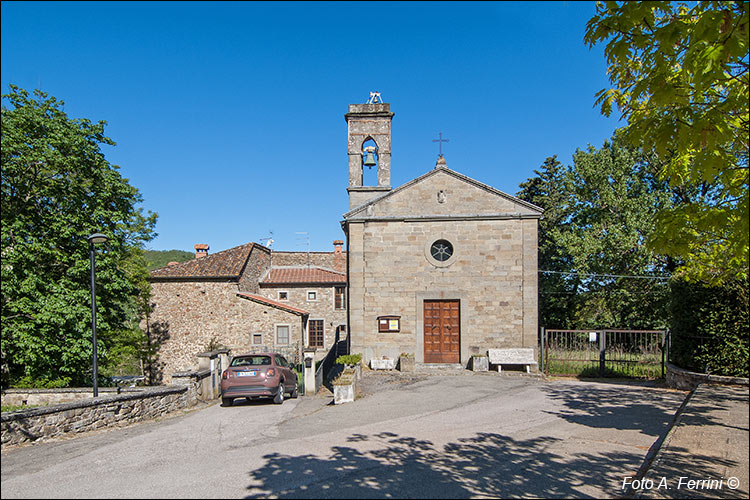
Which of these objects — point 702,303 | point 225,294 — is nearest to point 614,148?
point 702,303

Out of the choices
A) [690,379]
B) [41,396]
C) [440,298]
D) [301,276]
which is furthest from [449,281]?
[301,276]

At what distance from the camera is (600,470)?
5812 millimetres

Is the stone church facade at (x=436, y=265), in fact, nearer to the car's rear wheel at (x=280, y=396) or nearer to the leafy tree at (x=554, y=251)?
the car's rear wheel at (x=280, y=396)

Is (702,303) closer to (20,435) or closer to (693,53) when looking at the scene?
(693,53)

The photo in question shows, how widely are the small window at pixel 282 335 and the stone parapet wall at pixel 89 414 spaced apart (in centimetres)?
1179

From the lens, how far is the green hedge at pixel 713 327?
33.3 ft

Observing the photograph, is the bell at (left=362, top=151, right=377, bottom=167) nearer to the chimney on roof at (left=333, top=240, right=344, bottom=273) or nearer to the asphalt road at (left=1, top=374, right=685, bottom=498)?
the asphalt road at (left=1, top=374, right=685, bottom=498)

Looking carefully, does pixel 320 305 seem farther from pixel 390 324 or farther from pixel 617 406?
pixel 617 406

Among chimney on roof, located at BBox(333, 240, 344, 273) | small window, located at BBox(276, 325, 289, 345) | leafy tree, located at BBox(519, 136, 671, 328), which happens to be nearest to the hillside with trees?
chimney on roof, located at BBox(333, 240, 344, 273)

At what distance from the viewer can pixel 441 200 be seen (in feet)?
55.2

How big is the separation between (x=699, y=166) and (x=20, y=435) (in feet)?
32.7

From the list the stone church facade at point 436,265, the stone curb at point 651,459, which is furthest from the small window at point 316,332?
the stone curb at point 651,459

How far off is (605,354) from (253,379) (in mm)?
10486

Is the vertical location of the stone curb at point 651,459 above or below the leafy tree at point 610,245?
below
